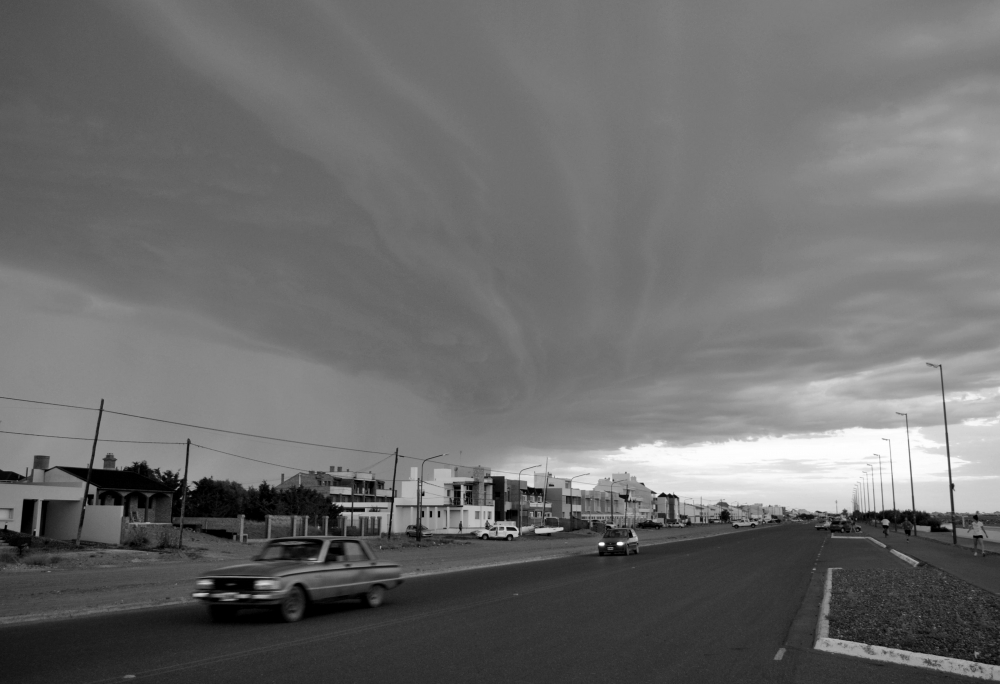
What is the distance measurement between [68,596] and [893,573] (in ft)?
77.8

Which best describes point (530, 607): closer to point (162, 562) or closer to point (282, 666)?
point (282, 666)

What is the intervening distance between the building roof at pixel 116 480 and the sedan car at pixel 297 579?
150ft

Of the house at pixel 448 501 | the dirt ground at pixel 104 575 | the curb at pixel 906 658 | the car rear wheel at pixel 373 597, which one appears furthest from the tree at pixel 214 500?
the curb at pixel 906 658

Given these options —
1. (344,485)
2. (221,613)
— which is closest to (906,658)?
(221,613)

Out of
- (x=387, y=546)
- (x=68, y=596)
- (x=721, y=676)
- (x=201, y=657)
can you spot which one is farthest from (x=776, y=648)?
(x=387, y=546)

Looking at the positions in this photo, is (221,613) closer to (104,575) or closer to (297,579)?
(297,579)

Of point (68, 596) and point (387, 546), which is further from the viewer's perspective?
point (387, 546)

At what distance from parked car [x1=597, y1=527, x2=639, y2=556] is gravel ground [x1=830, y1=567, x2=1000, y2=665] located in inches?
794

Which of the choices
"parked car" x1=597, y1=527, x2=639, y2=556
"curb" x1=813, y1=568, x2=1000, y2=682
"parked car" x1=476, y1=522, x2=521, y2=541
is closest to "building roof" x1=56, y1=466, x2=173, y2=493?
"parked car" x1=476, y1=522, x2=521, y2=541

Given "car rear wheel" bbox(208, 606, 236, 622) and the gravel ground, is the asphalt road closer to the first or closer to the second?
"car rear wheel" bbox(208, 606, 236, 622)

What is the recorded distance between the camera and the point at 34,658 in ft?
34.0

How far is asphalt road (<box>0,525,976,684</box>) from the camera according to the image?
946cm

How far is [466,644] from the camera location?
462 inches

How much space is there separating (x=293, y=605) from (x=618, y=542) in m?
30.4
